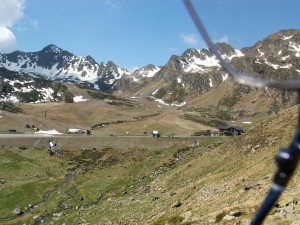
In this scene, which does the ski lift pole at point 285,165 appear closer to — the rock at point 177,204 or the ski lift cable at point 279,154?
the ski lift cable at point 279,154

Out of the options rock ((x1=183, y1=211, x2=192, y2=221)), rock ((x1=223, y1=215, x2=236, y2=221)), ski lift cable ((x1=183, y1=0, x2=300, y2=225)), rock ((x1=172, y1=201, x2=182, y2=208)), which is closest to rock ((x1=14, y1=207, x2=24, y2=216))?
rock ((x1=172, y1=201, x2=182, y2=208))

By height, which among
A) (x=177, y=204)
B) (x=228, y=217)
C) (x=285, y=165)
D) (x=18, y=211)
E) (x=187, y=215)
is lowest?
(x=18, y=211)

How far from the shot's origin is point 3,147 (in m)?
156

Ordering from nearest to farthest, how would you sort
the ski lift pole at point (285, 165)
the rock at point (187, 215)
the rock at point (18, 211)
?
the ski lift pole at point (285, 165)
the rock at point (187, 215)
the rock at point (18, 211)

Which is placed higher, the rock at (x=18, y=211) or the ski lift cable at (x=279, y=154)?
the ski lift cable at (x=279, y=154)

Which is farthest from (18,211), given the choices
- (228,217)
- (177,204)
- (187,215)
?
(228,217)

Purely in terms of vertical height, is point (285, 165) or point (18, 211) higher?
point (285, 165)

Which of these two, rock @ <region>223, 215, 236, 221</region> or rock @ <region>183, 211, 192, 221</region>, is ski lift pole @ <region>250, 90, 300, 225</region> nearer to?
rock @ <region>223, 215, 236, 221</region>

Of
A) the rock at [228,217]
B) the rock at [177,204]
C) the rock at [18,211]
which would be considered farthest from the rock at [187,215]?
the rock at [18,211]

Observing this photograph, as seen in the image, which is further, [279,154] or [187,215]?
[187,215]

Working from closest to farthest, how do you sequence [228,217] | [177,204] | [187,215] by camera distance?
[228,217] < [187,215] < [177,204]

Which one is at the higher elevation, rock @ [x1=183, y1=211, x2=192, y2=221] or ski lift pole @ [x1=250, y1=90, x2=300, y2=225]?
ski lift pole @ [x1=250, y1=90, x2=300, y2=225]

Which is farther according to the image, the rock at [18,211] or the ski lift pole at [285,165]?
the rock at [18,211]

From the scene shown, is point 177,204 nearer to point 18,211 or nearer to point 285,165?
point 18,211
